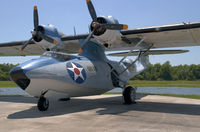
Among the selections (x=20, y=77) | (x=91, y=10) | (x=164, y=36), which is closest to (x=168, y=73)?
(x=164, y=36)

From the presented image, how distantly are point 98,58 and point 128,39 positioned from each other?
2.08 m

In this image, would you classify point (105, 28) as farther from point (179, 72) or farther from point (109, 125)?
point (179, 72)

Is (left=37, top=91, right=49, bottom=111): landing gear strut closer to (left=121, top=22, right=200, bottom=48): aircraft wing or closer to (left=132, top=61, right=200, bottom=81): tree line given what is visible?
(left=121, top=22, right=200, bottom=48): aircraft wing

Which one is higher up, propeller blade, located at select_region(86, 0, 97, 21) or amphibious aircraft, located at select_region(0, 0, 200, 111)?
propeller blade, located at select_region(86, 0, 97, 21)

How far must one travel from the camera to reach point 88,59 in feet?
37.1

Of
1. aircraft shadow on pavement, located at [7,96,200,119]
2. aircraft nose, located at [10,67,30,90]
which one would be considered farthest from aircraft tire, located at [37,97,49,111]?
aircraft nose, located at [10,67,30,90]

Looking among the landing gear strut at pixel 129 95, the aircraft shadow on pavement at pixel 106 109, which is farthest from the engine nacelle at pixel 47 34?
the landing gear strut at pixel 129 95

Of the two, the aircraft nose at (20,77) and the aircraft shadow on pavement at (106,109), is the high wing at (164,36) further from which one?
the aircraft nose at (20,77)

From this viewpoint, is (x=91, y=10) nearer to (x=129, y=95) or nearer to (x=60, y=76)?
(x=60, y=76)

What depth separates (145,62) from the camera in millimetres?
17625

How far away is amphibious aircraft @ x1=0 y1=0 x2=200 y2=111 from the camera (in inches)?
329

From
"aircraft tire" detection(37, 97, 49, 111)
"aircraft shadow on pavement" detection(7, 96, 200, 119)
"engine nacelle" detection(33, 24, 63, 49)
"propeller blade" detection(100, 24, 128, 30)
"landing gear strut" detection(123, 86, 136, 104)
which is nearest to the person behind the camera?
"aircraft shadow on pavement" detection(7, 96, 200, 119)

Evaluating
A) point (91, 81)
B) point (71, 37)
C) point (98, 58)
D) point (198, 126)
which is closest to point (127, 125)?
point (198, 126)

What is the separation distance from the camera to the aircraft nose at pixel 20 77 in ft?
26.0
